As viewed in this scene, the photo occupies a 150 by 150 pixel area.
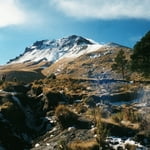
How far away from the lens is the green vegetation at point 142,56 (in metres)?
48.2

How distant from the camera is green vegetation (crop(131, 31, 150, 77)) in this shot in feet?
158

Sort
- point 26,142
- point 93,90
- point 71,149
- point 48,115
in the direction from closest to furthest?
point 71,149
point 26,142
point 48,115
point 93,90

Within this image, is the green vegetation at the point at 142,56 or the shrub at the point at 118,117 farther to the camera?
the green vegetation at the point at 142,56

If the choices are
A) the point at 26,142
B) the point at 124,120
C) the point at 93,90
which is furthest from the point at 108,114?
the point at 93,90

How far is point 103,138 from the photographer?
3319cm

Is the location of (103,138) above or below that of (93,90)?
below

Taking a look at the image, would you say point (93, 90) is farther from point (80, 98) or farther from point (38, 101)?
point (38, 101)

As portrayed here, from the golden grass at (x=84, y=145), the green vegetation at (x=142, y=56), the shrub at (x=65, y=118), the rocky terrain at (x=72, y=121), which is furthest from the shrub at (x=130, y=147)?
the green vegetation at (x=142, y=56)

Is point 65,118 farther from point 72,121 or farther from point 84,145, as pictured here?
point 84,145

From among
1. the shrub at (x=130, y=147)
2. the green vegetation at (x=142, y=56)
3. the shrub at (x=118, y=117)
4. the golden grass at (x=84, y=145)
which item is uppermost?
the green vegetation at (x=142, y=56)

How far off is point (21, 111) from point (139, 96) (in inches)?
776

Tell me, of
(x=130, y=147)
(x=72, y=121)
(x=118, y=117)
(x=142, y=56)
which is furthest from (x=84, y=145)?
(x=142, y=56)

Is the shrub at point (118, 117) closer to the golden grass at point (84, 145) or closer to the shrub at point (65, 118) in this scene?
the shrub at point (65, 118)

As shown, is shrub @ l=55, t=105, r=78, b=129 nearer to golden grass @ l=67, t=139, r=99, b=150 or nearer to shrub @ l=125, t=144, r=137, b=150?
golden grass @ l=67, t=139, r=99, b=150
